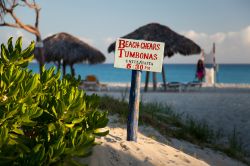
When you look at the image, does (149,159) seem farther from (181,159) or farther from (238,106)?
(238,106)

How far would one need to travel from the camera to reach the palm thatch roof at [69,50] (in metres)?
22.5

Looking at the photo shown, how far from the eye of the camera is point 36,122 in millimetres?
3715

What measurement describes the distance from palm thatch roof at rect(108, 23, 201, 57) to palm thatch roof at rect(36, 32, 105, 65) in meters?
3.77

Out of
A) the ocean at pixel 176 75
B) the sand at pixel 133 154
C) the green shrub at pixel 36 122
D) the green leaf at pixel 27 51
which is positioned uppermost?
the ocean at pixel 176 75

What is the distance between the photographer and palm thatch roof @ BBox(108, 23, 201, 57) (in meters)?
19.5

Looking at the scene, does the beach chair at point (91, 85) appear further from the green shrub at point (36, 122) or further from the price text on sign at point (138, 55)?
the green shrub at point (36, 122)

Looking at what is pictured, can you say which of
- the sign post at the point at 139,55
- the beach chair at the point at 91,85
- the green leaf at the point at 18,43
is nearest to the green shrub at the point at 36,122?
the green leaf at the point at 18,43

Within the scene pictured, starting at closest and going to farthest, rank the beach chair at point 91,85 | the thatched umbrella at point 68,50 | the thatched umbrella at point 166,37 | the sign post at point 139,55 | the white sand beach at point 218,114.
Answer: the sign post at point 139,55 → the white sand beach at point 218,114 → the thatched umbrella at point 166,37 → the beach chair at point 91,85 → the thatched umbrella at point 68,50

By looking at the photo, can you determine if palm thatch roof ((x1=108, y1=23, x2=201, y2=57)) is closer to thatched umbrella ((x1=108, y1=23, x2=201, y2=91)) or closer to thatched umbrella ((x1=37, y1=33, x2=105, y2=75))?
thatched umbrella ((x1=108, y1=23, x2=201, y2=91))

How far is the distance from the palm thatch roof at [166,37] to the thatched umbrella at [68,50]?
12.4 ft

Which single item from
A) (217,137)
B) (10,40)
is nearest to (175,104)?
(217,137)

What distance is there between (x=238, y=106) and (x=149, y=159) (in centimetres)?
704

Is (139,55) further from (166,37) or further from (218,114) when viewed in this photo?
(166,37)

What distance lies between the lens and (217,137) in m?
8.29
